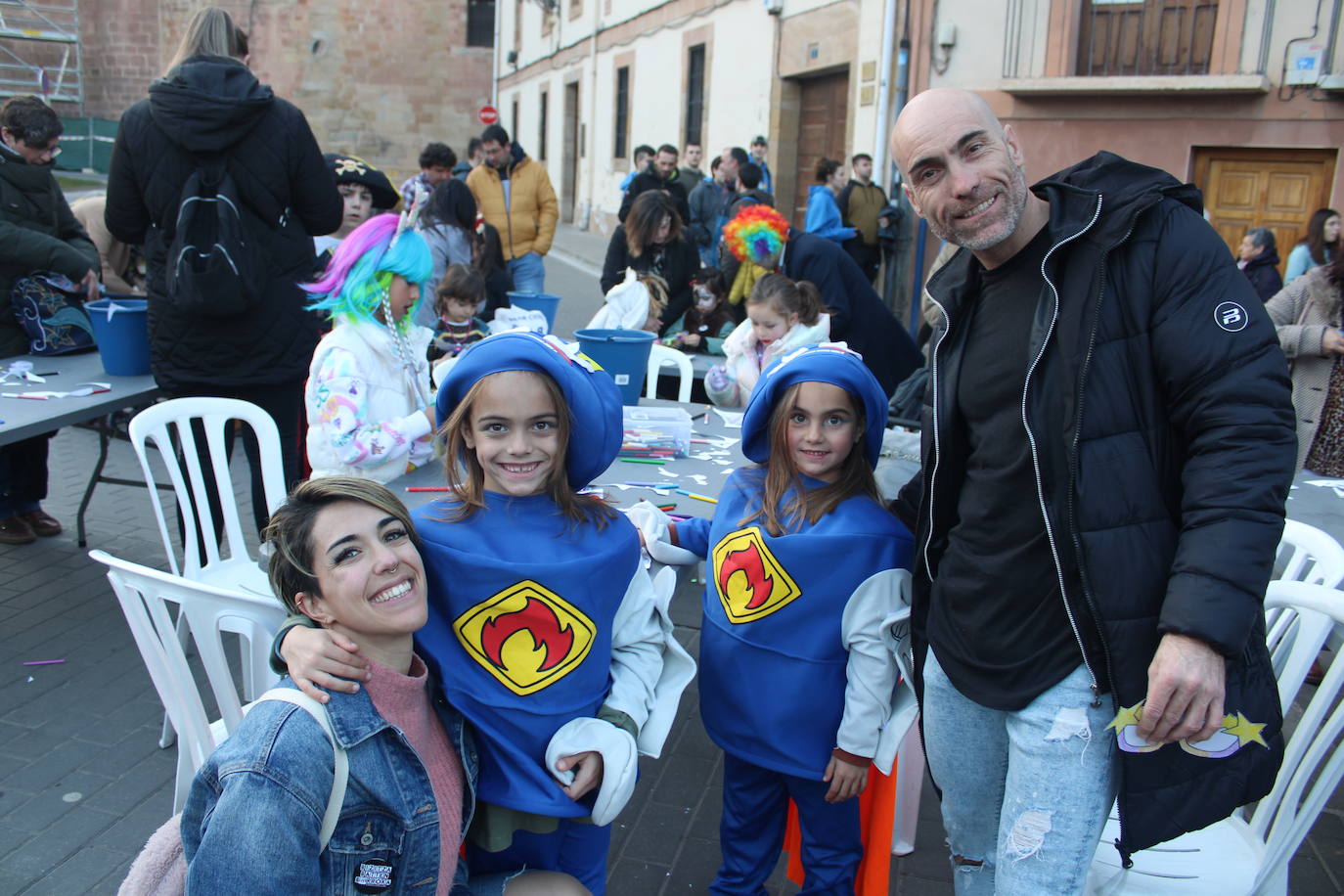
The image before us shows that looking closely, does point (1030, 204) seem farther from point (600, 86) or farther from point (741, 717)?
point (600, 86)

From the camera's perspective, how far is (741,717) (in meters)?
2.21

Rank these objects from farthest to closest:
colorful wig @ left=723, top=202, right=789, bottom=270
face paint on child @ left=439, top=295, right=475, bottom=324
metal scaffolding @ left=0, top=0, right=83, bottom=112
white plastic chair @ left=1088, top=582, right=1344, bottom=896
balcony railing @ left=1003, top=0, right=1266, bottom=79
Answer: metal scaffolding @ left=0, top=0, right=83, bottom=112 → balcony railing @ left=1003, top=0, right=1266, bottom=79 → colorful wig @ left=723, top=202, right=789, bottom=270 → face paint on child @ left=439, top=295, right=475, bottom=324 → white plastic chair @ left=1088, top=582, right=1344, bottom=896

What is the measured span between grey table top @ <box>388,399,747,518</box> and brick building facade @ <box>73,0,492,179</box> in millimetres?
27829

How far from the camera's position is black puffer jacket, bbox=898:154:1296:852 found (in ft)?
4.64

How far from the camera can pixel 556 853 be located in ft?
6.49

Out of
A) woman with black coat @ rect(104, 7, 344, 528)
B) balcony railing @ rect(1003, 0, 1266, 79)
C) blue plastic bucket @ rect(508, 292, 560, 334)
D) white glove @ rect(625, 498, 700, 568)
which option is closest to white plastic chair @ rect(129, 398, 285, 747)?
woman with black coat @ rect(104, 7, 344, 528)

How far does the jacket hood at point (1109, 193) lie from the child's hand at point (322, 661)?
1.28m

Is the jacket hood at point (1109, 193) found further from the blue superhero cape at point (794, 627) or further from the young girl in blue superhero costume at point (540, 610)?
the young girl in blue superhero costume at point (540, 610)

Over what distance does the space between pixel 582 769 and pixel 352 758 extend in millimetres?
444

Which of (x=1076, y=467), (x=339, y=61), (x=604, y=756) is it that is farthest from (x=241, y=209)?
(x=339, y=61)

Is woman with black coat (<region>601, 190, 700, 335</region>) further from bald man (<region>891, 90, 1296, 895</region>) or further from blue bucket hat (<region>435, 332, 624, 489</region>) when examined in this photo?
bald man (<region>891, 90, 1296, 895</region>)

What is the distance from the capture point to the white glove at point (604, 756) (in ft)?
6.07

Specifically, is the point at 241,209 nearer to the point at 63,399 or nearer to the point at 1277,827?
the point at 63,399

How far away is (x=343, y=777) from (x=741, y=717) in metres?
0.93
